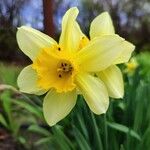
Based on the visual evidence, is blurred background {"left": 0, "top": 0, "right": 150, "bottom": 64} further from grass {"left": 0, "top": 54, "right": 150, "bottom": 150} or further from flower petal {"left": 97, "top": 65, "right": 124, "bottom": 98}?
flower petal {"left": 97, "top": 65, "right": 124, "bottom": 98}

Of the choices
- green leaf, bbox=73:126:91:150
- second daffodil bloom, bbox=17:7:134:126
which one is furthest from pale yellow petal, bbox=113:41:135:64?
green leaf, bbox=73:126:91:150

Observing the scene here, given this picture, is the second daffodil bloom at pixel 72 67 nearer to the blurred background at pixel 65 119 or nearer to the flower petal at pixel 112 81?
the flower petal at pixel 112 81

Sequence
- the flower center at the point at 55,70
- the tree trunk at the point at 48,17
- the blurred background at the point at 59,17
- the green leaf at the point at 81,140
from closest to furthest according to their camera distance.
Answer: the flower center at the point at 55,70 → the green leaf at the point at 81,140 → the tree trunk at the point at 48,17 → the blurred background at the point at 59,17

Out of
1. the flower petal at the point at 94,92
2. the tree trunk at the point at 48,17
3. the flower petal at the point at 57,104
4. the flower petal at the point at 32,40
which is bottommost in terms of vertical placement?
the tree trunk at the point at 48,17

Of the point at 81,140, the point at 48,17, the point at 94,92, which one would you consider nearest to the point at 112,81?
the point at 94,92

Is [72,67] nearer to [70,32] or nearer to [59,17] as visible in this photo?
[70,32]

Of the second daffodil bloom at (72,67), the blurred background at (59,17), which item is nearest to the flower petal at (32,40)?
the second daffodil bloom at (72,67)

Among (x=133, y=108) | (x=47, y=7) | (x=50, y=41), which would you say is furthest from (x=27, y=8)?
(x=50, y=41)
